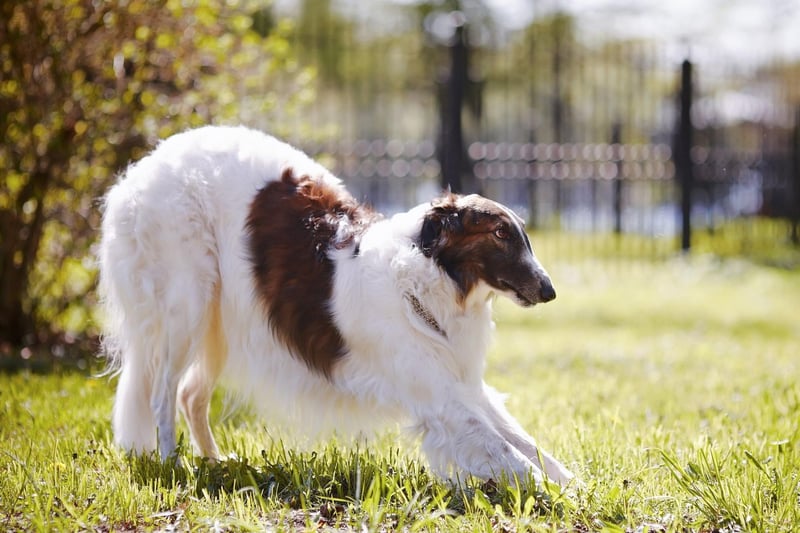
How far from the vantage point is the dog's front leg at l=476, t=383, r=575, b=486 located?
3658 mm

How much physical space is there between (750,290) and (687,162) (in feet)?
7.60

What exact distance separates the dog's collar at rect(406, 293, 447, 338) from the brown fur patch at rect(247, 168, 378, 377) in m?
0.38

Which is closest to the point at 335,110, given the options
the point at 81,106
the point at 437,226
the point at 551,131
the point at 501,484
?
the point at 551,131

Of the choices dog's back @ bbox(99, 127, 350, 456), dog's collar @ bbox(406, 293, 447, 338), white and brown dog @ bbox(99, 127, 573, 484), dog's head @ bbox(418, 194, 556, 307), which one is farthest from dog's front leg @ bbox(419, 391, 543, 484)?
dog's back @ bbox(99, 127, 350, 456)

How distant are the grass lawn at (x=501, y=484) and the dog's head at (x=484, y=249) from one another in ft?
2.63

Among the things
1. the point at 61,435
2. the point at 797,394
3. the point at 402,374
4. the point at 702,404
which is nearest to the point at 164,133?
the point at 61,435

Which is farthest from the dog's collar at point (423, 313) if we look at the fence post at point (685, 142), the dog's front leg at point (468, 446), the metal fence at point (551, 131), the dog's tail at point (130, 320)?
the fence post at point (685, 142)

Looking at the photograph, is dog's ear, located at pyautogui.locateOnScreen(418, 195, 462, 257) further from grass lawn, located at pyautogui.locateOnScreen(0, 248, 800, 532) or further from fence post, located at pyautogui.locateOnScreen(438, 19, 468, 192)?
fence post, located at pyautogui.locateOnScreen(438, 19, 468, 192)

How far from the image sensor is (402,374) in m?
3.74

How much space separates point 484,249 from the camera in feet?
12.1

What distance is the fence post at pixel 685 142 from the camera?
1296 centimetres

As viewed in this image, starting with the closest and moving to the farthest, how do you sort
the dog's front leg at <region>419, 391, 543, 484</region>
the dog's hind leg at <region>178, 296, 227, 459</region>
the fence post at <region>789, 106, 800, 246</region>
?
the dog's front leg at <region>419, 391, 543, 484</region> < the dog's hind leg at <region>178, 296, 227, 459</region> < the fence post at <region>789, 106, 800, 246</region>

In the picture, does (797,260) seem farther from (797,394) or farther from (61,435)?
(61,435)

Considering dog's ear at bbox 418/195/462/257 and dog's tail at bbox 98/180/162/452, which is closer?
dog's ear at bbox 418/195/462/257
